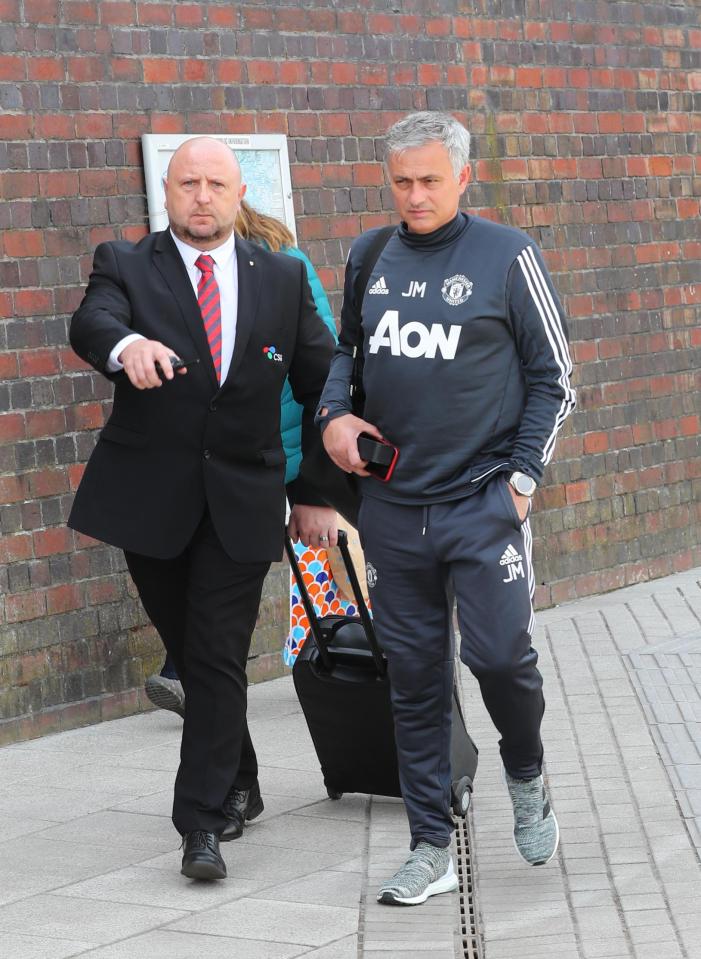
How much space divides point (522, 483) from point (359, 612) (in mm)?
1029

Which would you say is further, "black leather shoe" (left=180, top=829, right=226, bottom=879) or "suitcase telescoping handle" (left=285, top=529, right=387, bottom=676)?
"suitcase telescoping handle" (left=285, top=529, right=387, bottom=676)

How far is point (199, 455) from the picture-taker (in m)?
5.04

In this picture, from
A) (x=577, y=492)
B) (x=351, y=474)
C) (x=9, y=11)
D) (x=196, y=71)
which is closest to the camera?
(x=351, y=474)

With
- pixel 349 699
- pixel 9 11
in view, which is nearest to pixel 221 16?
pixel 9 11

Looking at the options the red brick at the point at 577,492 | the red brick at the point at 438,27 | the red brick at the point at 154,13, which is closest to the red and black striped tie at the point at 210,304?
the red brick at the point at 154,13

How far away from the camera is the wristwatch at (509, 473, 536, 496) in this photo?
4570 millimetres

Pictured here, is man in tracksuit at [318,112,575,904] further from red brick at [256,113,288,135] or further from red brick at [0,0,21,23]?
red brick at [256,113,288,135]

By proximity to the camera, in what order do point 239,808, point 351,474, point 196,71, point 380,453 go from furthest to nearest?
1. point 196,71
2. point 239,808
3. point 351,474
4. point 380,453

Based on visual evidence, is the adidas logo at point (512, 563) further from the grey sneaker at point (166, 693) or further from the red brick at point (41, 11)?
the red brick at point (41, 11)

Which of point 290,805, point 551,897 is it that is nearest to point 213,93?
point 290,805

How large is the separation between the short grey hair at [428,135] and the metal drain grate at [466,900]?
1998 mm

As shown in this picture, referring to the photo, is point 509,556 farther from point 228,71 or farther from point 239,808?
point 228,71

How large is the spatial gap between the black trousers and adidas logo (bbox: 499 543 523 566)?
0.84 m

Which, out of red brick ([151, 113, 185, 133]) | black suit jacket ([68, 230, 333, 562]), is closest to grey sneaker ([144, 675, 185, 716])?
black suit jacket ([68, 230, 333, 562])
